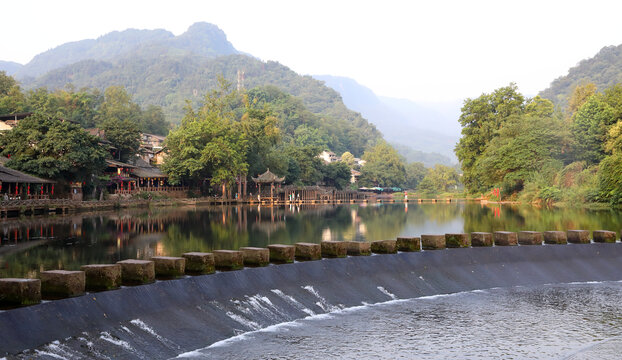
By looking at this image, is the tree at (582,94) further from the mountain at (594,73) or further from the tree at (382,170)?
the mountain at (594,73)

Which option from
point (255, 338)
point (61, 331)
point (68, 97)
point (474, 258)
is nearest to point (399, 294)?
point (474, 258)

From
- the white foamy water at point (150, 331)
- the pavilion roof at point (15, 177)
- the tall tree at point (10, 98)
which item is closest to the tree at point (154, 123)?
the tall tree at point (10, 98)

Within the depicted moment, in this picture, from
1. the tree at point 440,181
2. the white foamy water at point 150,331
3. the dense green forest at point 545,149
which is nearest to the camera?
the white foamy water at point 150,331

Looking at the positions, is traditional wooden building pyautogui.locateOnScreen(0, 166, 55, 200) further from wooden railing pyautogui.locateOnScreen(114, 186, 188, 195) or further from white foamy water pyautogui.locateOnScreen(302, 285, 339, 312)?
white foamy water pyautogui.locateOnScreen(302, 285, 339, 312)

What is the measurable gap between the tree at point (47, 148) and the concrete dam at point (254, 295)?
4243 centimetres

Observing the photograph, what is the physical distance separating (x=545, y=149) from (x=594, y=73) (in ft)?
443

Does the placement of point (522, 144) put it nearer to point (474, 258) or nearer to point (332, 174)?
point (332, 174)

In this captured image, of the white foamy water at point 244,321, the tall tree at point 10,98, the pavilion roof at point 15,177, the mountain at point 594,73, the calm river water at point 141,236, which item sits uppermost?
the mountain at point 594,73

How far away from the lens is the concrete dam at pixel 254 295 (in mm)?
10211

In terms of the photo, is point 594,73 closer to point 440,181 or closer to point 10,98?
point 440,181

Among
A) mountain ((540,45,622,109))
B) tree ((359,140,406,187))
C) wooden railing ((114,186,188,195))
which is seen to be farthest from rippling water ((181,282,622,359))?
mountain ((540,45,622,109))

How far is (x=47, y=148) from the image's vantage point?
52.0 metres

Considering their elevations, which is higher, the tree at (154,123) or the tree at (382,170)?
the tree at (154,123)

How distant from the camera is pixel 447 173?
457ft
